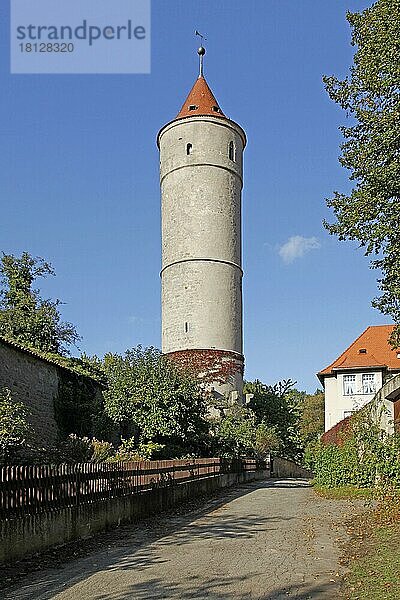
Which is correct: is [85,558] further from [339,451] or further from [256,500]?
[339,451]

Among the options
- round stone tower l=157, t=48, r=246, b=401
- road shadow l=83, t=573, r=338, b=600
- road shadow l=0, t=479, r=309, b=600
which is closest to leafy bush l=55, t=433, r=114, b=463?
road shadow l=0, t=479, r=309, b=600

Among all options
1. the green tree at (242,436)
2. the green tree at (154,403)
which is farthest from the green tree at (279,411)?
the green tree at (154,403)

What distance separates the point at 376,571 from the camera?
8.61 meters

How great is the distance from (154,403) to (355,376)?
25.9 m

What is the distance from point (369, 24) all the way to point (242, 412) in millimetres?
27253

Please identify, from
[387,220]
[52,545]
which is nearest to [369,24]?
[387,220]

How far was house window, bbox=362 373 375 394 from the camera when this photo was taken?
48156 millimetres

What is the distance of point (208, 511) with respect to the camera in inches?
684

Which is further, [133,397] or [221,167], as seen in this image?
[221,167]

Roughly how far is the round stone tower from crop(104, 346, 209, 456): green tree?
15443 mm

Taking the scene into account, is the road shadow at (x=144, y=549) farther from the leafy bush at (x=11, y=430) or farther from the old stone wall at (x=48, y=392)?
the old stone wall at (x=48, y=392)

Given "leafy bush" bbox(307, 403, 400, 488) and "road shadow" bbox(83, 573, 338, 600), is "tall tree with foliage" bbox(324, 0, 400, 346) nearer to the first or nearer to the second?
"leafy bush" bbox(307, 403, 400, 488)

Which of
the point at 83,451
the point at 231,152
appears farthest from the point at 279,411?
the point at 83,451

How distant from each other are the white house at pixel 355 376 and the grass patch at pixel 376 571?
37066 mm
